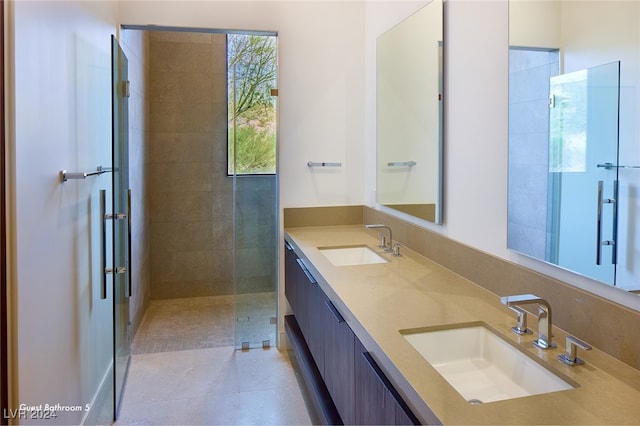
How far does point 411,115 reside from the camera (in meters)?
2.69

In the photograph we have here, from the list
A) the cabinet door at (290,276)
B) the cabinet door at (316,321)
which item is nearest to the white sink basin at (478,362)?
the cabinet door at (316,321)

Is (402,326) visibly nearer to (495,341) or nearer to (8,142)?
(495,341)

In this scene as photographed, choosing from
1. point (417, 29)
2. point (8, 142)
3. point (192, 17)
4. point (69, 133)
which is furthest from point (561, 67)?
point (192, 17)

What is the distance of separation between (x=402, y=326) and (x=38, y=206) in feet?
4.44

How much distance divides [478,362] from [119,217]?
75.3 inches

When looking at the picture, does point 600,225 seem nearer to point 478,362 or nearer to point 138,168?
point 478,362

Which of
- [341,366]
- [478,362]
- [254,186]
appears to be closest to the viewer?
[478,362]

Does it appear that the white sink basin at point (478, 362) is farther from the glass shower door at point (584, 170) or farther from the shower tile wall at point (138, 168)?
the shower tile wall at point (138, 168)

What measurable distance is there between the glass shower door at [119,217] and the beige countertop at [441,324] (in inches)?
39.4

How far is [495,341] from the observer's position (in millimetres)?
1516

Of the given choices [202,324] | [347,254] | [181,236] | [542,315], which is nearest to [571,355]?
[542,315]

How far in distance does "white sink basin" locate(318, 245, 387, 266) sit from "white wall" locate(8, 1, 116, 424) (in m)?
1.29

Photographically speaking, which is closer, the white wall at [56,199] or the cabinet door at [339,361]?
the white wall at [56,199]

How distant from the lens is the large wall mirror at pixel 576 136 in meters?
1.25
